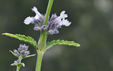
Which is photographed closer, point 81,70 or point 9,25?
point 9,25

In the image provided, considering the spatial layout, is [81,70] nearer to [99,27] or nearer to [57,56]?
[57,56]

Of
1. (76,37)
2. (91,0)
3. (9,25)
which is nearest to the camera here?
(9,25)

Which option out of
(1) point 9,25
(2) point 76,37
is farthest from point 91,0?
(1) point 9,25

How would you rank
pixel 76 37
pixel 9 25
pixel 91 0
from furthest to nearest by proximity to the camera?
pixel 91 0 < pixel 76 37 < pixel 9 25

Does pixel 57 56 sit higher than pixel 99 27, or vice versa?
pixel 99 27

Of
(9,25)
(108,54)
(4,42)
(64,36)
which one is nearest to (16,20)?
(9,25)

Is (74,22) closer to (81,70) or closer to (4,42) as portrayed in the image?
(81,70)

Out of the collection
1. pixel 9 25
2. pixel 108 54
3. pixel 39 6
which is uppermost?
pixel 39 6
